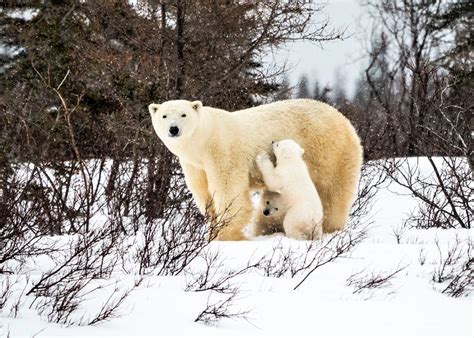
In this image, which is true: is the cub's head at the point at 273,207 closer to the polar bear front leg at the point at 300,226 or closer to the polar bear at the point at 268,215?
the polar bear at the point at 268,215

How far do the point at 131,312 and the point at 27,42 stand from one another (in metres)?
10.6

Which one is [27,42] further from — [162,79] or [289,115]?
[289,115]

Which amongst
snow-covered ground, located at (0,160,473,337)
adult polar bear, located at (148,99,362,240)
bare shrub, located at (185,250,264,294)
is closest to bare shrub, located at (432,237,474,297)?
snow-covered ground, located at (0,160,473,337)

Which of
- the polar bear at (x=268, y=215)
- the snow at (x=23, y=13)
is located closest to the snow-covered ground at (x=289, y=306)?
the polar bear at (x=268, y=215)

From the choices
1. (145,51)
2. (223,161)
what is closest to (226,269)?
(223,161)

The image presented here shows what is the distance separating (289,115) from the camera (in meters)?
6.46

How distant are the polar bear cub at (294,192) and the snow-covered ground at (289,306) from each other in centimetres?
124

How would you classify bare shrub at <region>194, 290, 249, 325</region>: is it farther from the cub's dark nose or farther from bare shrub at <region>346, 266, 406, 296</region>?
the cub's dark nose

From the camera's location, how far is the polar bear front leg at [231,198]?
5742 mm

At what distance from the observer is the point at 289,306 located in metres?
3.12

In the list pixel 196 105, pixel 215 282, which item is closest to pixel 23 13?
pixel 196 105

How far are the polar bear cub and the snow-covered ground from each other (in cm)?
124

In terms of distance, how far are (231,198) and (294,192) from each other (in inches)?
23.5

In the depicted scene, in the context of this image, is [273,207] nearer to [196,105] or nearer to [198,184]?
[198,184]
